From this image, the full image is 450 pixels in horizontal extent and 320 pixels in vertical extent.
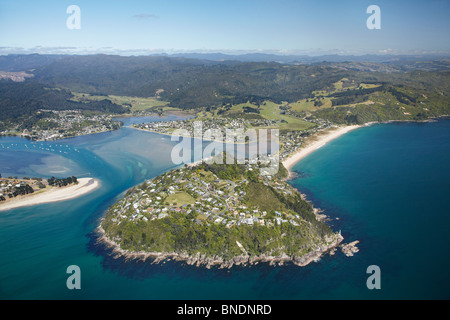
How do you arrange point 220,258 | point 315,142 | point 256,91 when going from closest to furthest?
point 220,258, point 315,142, point 256,91

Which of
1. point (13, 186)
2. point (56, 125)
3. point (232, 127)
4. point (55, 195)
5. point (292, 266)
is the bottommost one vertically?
point (292, 266)

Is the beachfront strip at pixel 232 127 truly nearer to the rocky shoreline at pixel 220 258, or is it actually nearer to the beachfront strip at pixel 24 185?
the beachfront strip at pixel 24 185

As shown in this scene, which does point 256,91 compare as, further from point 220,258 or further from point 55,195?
point 220,258

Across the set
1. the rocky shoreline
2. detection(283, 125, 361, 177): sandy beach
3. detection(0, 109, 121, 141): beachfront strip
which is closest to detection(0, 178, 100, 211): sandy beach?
the rocky shoreline

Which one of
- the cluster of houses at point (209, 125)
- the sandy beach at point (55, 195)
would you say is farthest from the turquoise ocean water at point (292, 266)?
the cluster of houses at point (209, 125)

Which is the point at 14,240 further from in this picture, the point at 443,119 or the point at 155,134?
the point at 443,119

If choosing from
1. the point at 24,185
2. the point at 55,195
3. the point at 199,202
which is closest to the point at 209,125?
the point at 55,195
